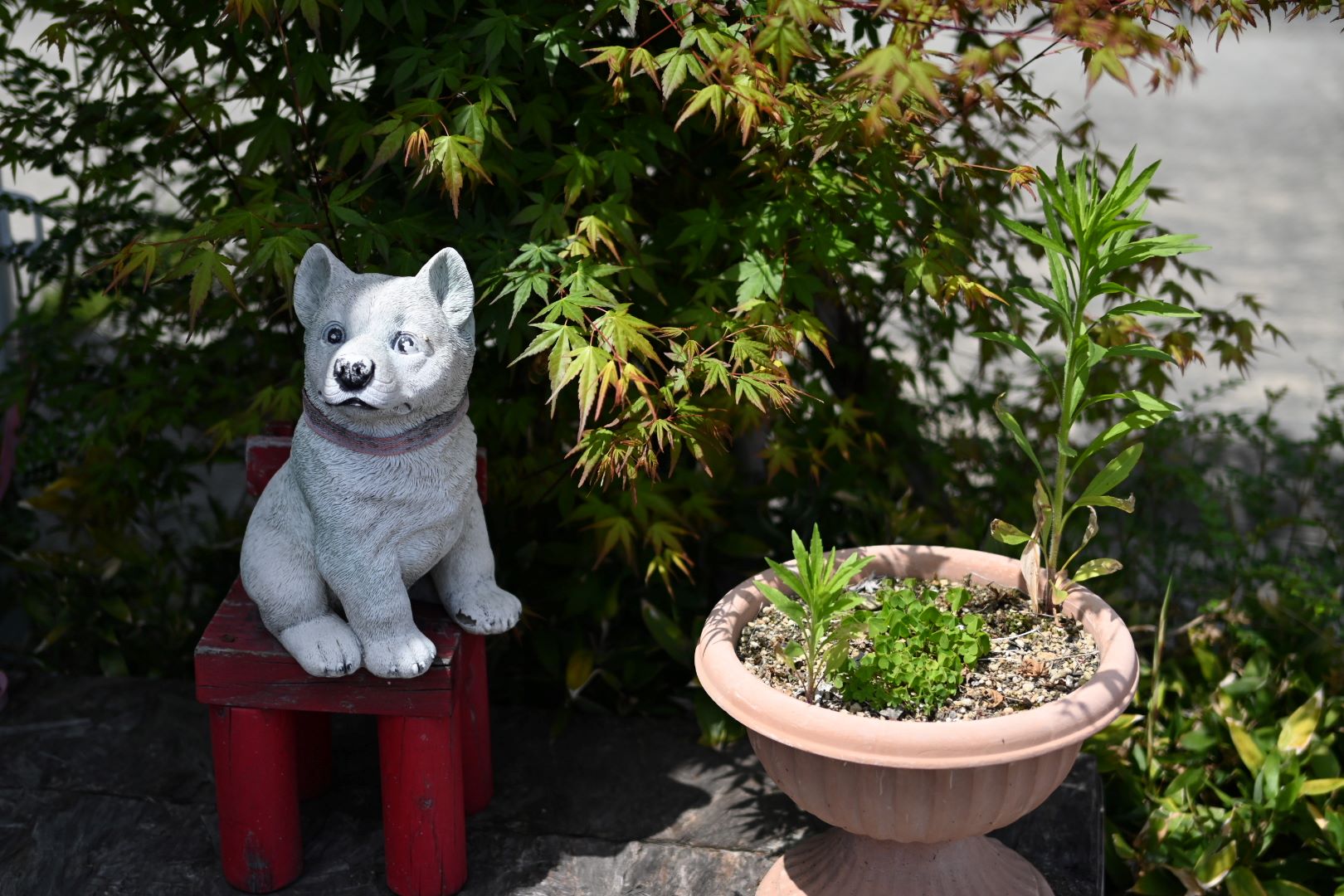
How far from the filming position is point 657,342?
350 centimetres

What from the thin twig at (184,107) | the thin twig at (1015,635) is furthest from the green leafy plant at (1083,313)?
the thin twig at (184,107)

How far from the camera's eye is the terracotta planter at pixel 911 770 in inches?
103

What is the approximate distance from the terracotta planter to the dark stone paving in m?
0.29

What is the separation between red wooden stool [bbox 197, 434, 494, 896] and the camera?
300 centimetres

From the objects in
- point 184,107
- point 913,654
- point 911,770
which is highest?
point 184,107

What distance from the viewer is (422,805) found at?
3076 millimetres

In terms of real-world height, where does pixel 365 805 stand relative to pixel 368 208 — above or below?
below

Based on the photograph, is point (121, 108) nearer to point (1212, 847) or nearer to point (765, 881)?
point (765, 881)

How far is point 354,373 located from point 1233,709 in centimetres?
268

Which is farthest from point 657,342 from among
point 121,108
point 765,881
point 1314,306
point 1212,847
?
point 1314,306

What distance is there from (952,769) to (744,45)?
158 cm

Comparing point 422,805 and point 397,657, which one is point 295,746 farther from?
point 397,657

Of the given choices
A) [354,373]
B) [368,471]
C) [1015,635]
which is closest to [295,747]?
[368,471]

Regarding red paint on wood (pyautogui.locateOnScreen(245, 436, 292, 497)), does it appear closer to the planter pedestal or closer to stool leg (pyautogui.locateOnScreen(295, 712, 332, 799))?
stool leg (pyautogui.locateOnScreen(295, 712, 332, 799))
